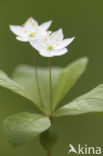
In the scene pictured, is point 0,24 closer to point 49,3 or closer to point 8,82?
point 49,3

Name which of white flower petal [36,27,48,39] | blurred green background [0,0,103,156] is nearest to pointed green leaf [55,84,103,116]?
white flower petal [36,27,48,39]

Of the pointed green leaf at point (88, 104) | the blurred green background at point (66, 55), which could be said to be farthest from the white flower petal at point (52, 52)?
the blurred green background at point (66, 55)

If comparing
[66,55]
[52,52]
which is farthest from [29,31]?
[66,55]

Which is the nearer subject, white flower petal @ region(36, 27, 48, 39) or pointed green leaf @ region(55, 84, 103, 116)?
pointed green leaf @ region(55, 84, 103, 116)

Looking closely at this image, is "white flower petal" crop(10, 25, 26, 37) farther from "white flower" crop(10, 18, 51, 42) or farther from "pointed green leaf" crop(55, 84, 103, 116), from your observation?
"pointed green leaf" crop(55, 84, 103, 116)

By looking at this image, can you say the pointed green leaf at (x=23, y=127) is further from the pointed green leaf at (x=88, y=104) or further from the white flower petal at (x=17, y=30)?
the white flower petal at (x=17, y=30)

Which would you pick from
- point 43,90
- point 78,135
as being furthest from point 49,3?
point 43,90
